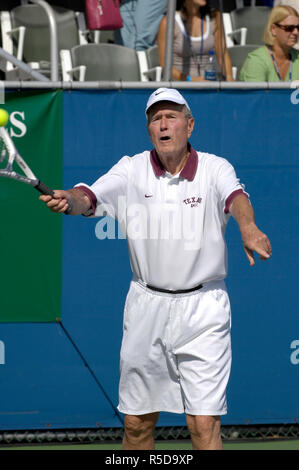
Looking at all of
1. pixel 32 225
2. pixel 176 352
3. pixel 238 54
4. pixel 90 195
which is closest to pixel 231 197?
pixel 90 195

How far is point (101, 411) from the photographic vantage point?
529 cm

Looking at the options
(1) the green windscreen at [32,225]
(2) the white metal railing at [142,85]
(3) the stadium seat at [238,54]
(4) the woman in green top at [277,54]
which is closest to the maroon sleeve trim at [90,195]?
(1) the green windscreen at [32,225]

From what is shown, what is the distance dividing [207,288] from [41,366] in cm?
162

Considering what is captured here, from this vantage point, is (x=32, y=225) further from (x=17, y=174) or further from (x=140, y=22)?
(x=140, y=22)

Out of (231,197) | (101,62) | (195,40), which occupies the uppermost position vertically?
(195,40)

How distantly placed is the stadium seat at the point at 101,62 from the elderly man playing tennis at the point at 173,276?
2.68 m

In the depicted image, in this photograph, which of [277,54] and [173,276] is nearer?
[173,276]

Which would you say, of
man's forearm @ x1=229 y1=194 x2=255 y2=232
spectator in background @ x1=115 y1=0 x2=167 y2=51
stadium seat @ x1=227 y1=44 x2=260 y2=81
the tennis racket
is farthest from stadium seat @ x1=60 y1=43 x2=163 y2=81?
man's forearm @ x1=229 y1=194 x2=255 y2=232

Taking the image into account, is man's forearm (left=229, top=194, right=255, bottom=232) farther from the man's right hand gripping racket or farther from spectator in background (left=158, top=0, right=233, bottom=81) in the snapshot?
spectator in background (left=158, top=0, right=233, bottom=81)

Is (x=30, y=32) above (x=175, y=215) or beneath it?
above

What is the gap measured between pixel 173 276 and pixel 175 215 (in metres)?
0.29

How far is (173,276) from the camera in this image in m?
3.97

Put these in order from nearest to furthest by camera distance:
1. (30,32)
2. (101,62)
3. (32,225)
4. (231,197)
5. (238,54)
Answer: (231,197) < (32,225) < (101,62) < (238,54) < (30,32)
